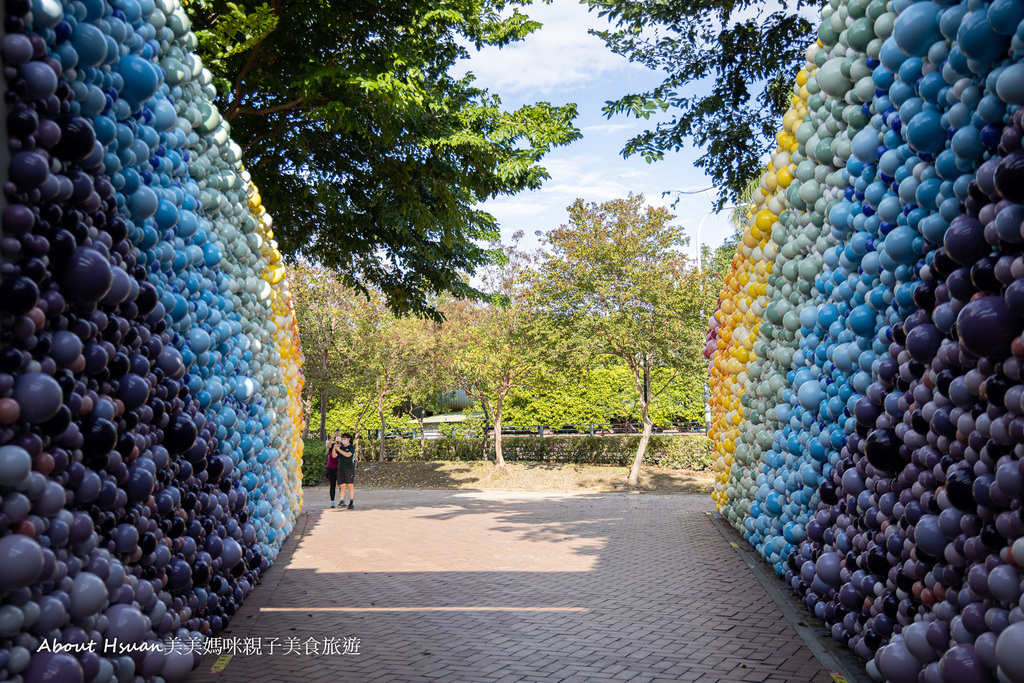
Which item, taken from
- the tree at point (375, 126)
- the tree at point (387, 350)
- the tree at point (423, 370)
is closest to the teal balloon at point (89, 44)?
the tree at point (375, 126)

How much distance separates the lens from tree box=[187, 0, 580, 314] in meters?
10.3

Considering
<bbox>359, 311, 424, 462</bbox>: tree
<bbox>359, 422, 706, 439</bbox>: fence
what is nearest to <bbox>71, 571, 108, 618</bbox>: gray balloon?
<bbox>359, 311, 424, 462</bbox>: tree

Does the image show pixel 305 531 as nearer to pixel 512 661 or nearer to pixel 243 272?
pixel 243 272

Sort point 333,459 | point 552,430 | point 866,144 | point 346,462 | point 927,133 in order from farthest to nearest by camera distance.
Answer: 1. point 552,430
2. point 333,459
3. point 346,462
4. point 866,144
5. point 927,133

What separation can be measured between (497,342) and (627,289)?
14.0 ft

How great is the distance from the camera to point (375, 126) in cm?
1187

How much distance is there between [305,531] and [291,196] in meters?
5.63

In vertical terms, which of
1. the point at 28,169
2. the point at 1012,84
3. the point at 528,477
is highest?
the point at 1012,84

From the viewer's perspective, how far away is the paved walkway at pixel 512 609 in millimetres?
5086

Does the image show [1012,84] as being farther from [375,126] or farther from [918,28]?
[375,126]

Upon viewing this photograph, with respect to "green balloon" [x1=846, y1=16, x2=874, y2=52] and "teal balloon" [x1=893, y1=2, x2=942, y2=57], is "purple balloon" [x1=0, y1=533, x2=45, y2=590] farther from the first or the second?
"green balloon" [x1=846, y1=16, x2=874, y2=52]

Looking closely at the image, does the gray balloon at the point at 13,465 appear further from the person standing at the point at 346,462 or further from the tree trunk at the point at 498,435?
the tree trunk at the point at 498,435

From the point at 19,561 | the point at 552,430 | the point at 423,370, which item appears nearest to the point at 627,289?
the point at 423,370

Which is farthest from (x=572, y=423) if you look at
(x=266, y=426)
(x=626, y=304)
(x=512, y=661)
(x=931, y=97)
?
(x=931, y=97)
